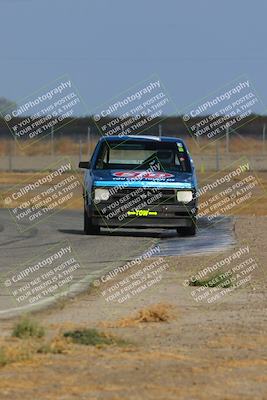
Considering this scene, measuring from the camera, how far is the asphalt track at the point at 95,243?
18.1 m

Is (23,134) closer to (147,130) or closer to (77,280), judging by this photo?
(147,130)

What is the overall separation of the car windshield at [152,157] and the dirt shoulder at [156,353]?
31.1 feet

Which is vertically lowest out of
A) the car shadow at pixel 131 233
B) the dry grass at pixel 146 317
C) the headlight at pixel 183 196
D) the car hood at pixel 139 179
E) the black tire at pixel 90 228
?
the car shadow at pixel 131 233

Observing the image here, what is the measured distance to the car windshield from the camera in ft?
80.1

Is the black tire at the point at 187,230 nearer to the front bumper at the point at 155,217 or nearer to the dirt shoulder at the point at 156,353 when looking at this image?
the front bumper at the point at 155,217

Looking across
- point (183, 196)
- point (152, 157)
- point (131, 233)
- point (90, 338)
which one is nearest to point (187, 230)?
point (183, 196)

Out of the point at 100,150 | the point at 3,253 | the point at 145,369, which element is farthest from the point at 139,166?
the point at 145,369

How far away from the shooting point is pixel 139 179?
934 inches

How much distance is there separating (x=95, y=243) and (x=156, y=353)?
40.7 feet

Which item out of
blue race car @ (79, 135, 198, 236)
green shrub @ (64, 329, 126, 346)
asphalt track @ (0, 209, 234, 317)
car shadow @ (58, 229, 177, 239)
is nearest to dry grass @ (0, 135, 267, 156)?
asphalt track @ (0, 209, 234, 317)

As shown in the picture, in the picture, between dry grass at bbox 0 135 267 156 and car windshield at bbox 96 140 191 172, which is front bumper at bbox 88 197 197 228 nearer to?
car windshield at bbox 96 140 191 172

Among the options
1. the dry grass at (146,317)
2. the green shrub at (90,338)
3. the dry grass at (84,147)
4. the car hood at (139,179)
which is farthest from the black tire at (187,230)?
the dry grass at (84,147)

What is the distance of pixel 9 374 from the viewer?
28.8 feet

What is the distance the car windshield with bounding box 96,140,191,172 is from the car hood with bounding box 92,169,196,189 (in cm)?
34
